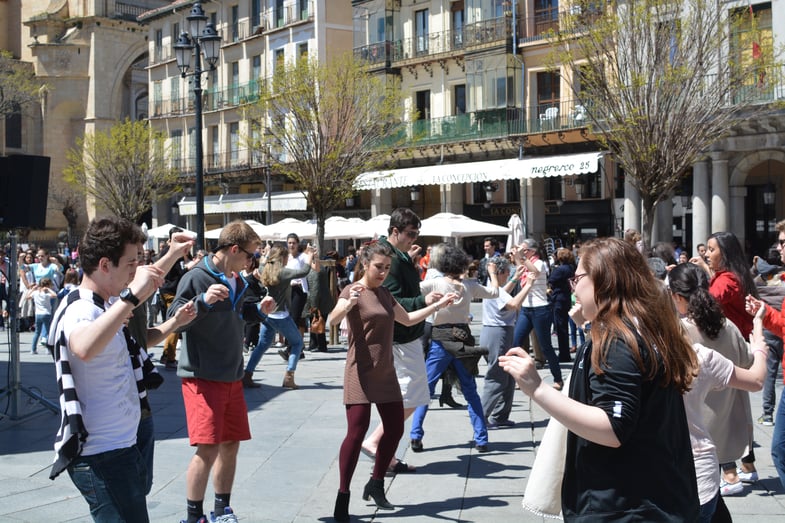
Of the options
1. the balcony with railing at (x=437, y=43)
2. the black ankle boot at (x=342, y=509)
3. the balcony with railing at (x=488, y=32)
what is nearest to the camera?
the black ankle boot at (x=342, y=509)

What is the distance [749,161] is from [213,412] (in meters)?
24.2

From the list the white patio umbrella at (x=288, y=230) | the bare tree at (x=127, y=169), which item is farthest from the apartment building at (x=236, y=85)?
the white patio umbrella at (x=288, y=230)

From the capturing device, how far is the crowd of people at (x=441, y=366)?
2.99 metres

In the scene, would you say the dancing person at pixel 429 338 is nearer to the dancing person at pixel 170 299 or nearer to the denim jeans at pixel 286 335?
the denim jeans at pixel 286 335

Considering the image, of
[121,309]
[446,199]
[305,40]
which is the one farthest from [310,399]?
[305,40]

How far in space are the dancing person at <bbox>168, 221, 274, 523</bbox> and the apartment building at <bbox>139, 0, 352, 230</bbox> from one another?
34.4 meters

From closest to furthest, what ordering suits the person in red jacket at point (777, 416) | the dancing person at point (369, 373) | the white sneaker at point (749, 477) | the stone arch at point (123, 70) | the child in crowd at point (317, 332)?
the person in red jacket at point (777, 416) → the dancing person at point (369, 373) → the white sneaker at point (749, 477) → the child in crowd at point (317, 332) → the stone arch at point (123, 70)

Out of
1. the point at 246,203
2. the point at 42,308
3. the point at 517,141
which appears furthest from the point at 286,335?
the point at 246,203

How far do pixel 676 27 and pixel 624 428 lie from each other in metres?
20.1

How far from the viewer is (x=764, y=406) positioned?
355 inches

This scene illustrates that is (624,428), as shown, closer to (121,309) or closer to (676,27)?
(121,309)

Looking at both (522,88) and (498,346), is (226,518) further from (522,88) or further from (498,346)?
(522,88)

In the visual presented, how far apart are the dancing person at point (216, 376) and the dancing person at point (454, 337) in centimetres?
248

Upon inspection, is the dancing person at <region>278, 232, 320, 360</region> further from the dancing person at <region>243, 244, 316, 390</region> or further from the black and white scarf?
the black and white scarf
